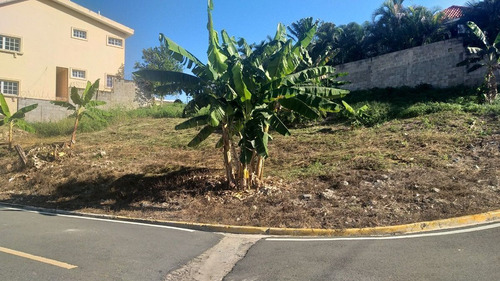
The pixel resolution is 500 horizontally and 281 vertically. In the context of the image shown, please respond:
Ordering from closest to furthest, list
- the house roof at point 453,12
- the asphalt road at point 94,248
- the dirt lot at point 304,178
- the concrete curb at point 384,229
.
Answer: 1. the asphalt road at point 94,248
2. the concrete curb at point 384,229
3. the dirt lot at point 304,178
4. the house roof at point 453,12

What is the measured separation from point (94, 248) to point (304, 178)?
678 cm

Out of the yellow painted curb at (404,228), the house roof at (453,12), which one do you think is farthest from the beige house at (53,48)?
the house roof at (453,12)

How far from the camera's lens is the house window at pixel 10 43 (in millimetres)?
29609

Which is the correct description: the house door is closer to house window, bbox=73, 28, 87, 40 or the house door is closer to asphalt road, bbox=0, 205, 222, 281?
house window, bbox=73, 28, 87, 40

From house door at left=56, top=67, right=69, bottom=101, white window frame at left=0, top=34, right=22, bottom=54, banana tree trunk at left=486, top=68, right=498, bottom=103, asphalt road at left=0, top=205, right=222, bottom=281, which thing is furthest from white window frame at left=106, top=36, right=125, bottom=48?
banana tree trunk at left=486, top=68, right=498, bottom=103

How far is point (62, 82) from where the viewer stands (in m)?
33.2

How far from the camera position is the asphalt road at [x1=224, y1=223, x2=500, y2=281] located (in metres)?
5.03

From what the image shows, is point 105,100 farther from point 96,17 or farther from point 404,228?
point 404,228

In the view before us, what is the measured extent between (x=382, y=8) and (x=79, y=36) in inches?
1021

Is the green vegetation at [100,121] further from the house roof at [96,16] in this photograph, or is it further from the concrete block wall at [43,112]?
the house roof at [96,16]

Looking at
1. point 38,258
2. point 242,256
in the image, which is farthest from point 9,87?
point 242,256

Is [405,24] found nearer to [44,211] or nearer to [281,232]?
[281,232]

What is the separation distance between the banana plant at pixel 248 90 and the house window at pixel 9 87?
24266 millimetres

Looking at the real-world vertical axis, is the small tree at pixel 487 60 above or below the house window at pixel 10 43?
below
